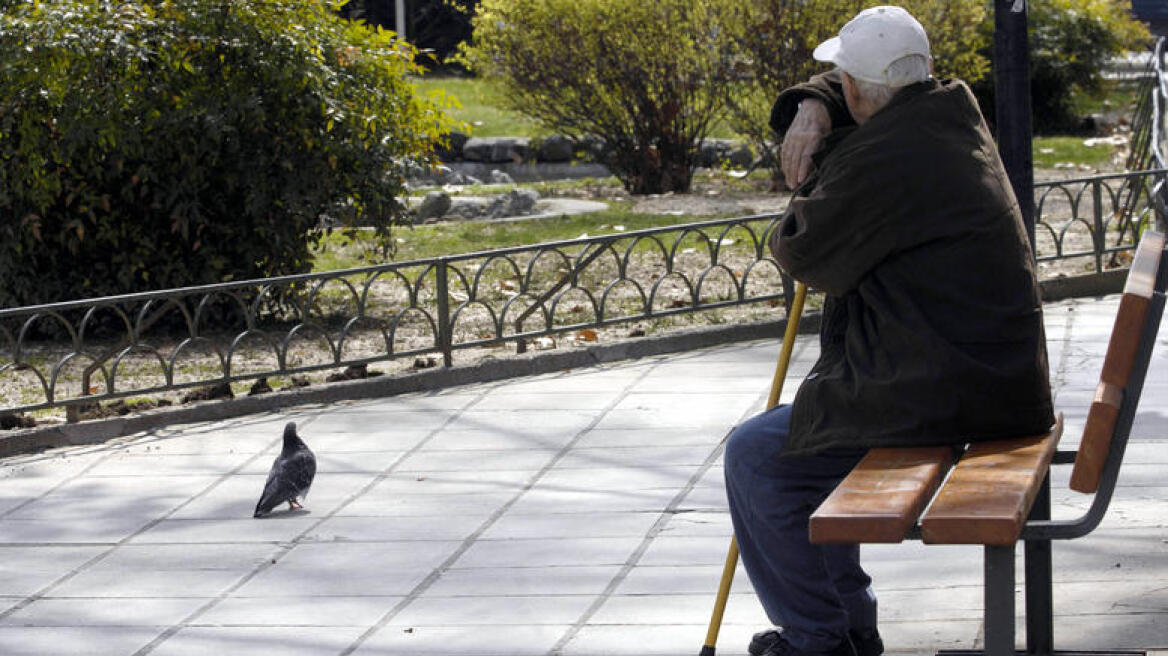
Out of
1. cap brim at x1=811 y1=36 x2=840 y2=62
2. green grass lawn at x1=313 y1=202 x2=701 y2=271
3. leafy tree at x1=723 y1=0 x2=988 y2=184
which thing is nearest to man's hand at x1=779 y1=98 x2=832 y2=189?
cap brim at x1=811 y1=36 x2=840 y2=62

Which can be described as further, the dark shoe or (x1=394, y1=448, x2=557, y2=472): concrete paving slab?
(x1=394, y1=448, x2=557, y2=472): concrete paving slab

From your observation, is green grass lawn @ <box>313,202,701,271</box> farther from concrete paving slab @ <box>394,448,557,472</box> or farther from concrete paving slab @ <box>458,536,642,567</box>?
concrete paving slab @ <box>458,536,642,567</box>

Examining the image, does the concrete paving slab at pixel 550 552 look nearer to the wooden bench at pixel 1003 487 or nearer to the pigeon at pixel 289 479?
the pigeon at pixel 289 479

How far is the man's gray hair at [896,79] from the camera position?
3680 millimetres

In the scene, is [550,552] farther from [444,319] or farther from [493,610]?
[444,319]

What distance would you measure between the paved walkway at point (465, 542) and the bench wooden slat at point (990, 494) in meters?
0.78

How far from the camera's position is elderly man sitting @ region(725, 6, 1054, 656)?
→ 3.57 metres

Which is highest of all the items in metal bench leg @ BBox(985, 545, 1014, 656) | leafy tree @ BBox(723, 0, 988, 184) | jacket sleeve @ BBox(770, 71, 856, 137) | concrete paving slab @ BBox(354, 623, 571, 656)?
leafy tree @ BBox(723, 0, 988, 184)

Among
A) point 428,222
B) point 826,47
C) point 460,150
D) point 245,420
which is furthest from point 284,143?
point 460,150

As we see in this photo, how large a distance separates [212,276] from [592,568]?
533 centimetres

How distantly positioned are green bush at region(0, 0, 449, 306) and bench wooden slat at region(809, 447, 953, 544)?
21.1 ft

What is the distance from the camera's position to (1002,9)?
544 centimetres

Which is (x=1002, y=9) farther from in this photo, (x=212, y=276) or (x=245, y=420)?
(x=212, y=276)

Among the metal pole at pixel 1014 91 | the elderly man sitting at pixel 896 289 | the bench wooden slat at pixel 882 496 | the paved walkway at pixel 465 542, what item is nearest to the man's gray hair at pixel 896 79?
the elderly man sitting at pixel 896 289
